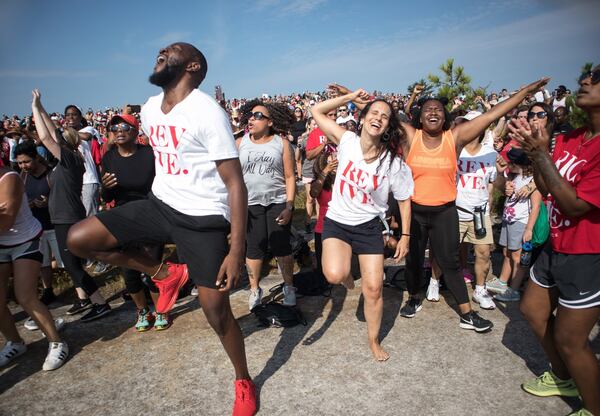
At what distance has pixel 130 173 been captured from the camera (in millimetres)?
3924

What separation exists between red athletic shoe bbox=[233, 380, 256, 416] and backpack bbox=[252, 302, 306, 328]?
120 cm

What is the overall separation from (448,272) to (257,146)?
246 centimetres

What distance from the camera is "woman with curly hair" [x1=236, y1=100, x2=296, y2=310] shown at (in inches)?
168

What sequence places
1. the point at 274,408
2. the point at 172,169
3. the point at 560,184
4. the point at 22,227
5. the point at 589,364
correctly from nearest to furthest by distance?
1. the point at 560,184
2. the point at 589,364
3. the point at 172,169
4. the point at 274,408
5. the point at 22,227

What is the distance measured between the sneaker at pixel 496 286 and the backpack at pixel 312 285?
6.46 feet

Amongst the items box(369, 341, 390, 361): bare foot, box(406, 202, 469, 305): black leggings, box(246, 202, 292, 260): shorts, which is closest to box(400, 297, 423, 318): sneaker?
box(406, 202, 469, 305): black leggings

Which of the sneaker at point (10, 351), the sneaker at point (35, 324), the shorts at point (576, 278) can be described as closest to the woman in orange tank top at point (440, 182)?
the shorts at point (576, 278)

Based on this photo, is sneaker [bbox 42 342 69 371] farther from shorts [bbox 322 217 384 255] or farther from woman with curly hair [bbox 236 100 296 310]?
shorts [bbox 322 217 384 255]

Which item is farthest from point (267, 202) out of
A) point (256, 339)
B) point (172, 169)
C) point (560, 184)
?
point (560, 184)

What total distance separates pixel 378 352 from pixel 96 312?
317 centimetres

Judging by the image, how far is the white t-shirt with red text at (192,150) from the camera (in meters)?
2.29

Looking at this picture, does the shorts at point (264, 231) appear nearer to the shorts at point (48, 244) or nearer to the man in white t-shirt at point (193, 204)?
the man in white t-shirt at point (193, 204)

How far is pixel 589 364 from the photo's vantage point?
2303 millimetres

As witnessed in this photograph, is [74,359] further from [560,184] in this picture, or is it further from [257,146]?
[560,184]
